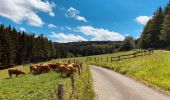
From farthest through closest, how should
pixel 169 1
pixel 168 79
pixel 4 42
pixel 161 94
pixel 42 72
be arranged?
pixel 169 1, pixel 4 42, pixel 42 72, pixel 168 79, pixel 161 94

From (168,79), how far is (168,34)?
7106cm

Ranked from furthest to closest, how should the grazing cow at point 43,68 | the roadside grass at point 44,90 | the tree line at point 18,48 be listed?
the tree line at point 18,48 → the grazing cow at point 43,68 → the roadside grass at point 44,90

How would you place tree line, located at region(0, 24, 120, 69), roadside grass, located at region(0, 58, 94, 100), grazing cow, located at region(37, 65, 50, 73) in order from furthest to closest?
tree line, located at region(0, 24, 120, 69)
grazing cow, located at region(37, 65, 50, 73)
roadside grass, located at region(0, 58, 94, 100)

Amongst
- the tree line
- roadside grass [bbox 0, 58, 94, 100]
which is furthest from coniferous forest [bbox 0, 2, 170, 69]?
roadside grass [bbox 0, 58, 94, 100]

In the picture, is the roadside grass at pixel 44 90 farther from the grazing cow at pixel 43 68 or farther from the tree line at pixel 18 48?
the tree line at pixel 18 48

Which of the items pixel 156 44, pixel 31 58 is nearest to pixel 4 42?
pixel 31 58

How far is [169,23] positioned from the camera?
330 ft

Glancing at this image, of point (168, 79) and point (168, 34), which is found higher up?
point (168, 34)

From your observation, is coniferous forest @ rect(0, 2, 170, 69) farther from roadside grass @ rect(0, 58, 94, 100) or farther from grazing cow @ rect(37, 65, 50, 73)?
Result: roadside grass @ rect(0, 58, 94, 100)

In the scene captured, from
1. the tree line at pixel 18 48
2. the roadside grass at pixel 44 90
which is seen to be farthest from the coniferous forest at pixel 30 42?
the roadside grass at pixel 44 90

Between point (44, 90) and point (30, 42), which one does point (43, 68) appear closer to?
point (44, 90)

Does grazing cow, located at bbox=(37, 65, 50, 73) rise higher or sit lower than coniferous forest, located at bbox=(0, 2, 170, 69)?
lower

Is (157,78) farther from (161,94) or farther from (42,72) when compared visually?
(42,72)

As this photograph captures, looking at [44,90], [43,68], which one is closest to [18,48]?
[43,68]
